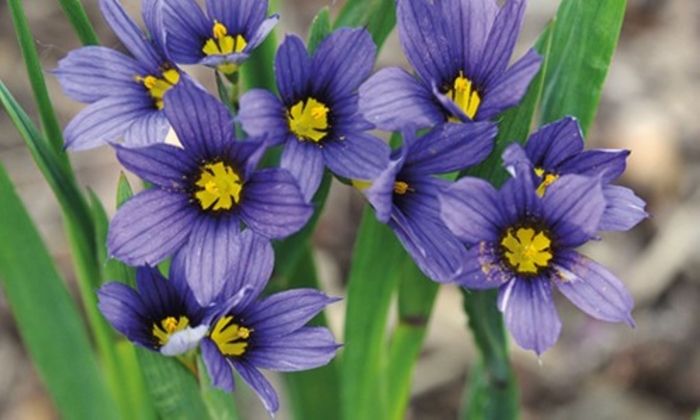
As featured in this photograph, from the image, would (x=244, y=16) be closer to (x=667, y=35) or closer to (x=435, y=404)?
(x=435, y=404)

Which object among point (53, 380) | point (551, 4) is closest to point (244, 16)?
point (53, 380)

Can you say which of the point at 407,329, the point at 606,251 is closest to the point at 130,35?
the point at 407,329

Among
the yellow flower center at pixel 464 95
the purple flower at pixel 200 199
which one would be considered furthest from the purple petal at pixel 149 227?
the yellow flower center at pixel 464 95

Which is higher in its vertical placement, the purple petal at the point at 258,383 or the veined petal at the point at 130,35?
the veined petal at the point at 130,35

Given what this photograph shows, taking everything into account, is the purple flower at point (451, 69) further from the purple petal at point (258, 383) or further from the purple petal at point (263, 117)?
the purple petal at point (258, 383)

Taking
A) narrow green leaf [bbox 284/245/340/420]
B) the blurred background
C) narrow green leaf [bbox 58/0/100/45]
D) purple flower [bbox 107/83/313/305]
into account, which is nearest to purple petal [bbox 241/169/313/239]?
purple flower [bbox 107/83/313/305]
